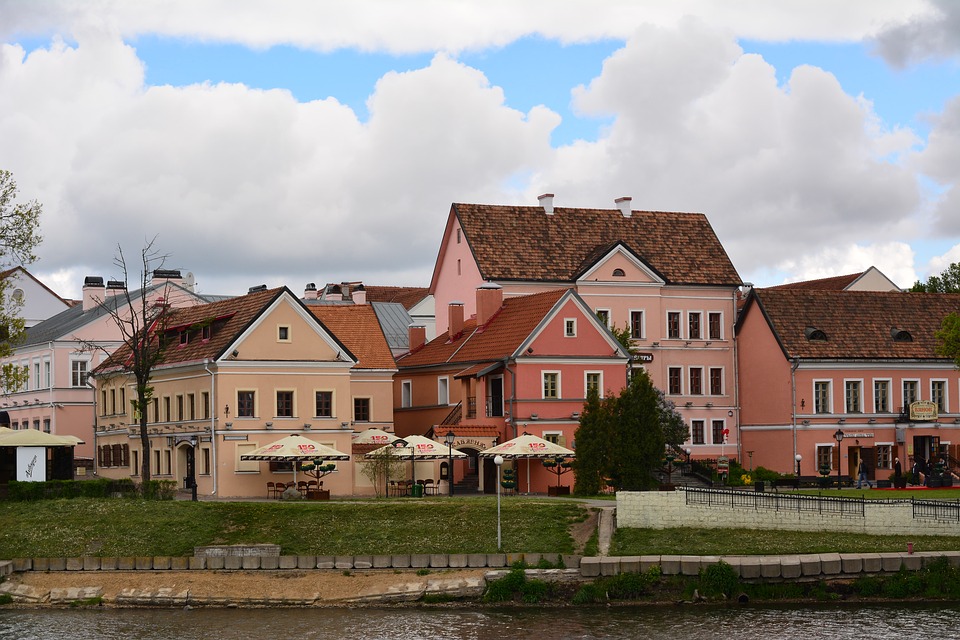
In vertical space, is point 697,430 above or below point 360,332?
below

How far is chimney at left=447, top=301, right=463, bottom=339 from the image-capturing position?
77.2 metres

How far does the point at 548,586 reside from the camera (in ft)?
145

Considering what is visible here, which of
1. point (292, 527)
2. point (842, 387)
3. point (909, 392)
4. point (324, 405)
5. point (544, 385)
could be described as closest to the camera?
point (292, 527)

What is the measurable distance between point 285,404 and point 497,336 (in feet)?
38.6

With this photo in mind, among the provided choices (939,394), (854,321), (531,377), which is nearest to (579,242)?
(854,321)

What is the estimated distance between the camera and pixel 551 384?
6881cm

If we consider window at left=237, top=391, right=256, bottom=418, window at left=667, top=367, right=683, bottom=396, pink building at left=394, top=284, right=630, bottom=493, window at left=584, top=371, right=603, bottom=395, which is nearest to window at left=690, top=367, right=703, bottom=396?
window at left=667, top=367, right=683, bottom=396

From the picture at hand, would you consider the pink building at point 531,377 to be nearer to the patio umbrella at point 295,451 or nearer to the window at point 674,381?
the patio umbrella at point 295,451

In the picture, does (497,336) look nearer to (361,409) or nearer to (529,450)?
(361,409)

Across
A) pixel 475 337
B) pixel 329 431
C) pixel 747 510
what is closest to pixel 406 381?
pixel 475 337

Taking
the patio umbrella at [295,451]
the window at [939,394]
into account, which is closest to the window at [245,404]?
the patio umbrella at [295,451]

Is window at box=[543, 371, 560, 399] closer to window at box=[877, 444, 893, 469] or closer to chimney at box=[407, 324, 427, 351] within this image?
chimney at box=[407, 324, 427, 351]

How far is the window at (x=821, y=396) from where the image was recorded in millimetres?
77688

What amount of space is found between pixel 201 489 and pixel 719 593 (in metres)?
27.4
